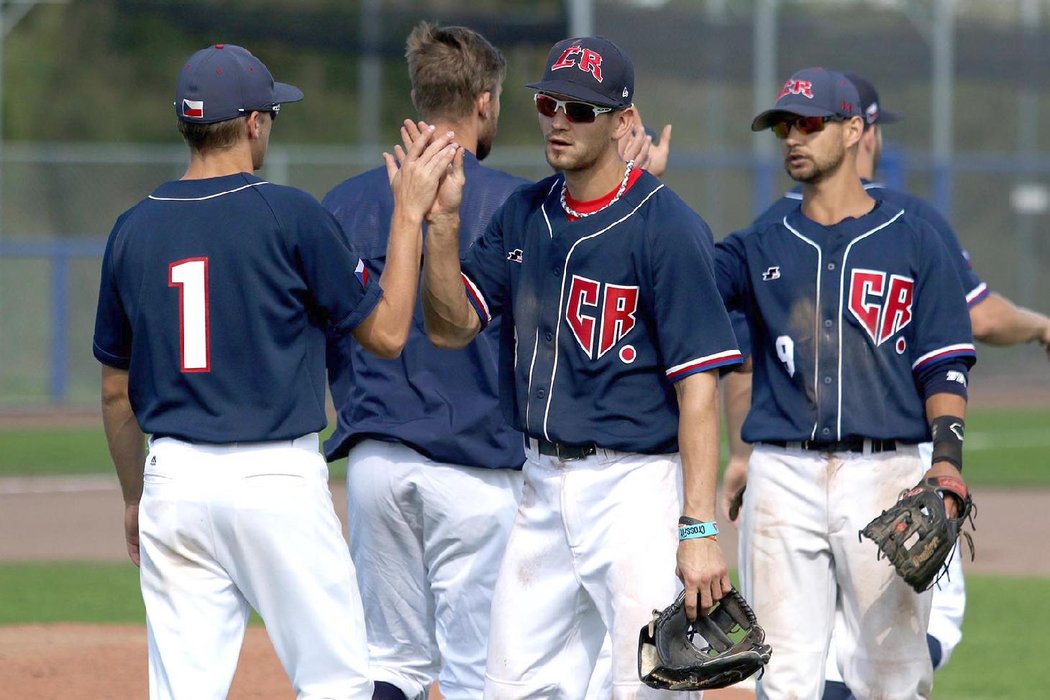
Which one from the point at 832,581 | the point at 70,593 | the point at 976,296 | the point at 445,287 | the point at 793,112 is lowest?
the point at 70,593

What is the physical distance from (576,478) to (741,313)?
1.47 metres

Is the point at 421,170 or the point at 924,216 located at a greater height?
the point at 421,170

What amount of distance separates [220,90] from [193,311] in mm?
584

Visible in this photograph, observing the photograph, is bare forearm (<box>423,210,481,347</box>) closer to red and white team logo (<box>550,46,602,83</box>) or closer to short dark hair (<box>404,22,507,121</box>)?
red and white team logo (<box>550,46,602,83</box>)

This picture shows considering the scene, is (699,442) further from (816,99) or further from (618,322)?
(816,99)

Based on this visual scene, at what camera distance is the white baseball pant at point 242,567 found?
159 inches

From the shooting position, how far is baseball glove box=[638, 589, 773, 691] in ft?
13.4

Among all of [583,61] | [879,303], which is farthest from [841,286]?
[583,61]

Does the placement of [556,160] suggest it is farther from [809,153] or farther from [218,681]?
[218,681]

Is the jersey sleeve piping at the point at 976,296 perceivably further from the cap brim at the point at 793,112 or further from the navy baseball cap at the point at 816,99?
the cap brim at the point at 793,112

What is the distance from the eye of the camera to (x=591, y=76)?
14.2 ft

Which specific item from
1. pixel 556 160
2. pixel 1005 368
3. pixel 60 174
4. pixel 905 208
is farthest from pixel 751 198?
pixel 556 160

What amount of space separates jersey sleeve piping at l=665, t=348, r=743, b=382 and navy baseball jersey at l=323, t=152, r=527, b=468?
2.94 ft

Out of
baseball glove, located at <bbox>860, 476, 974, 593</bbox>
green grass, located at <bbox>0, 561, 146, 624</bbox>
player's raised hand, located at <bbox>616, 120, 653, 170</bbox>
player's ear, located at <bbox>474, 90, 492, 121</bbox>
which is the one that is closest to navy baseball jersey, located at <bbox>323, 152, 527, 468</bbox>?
player's ear, located at <bbox>474, 90, 492, 121</bbox>
